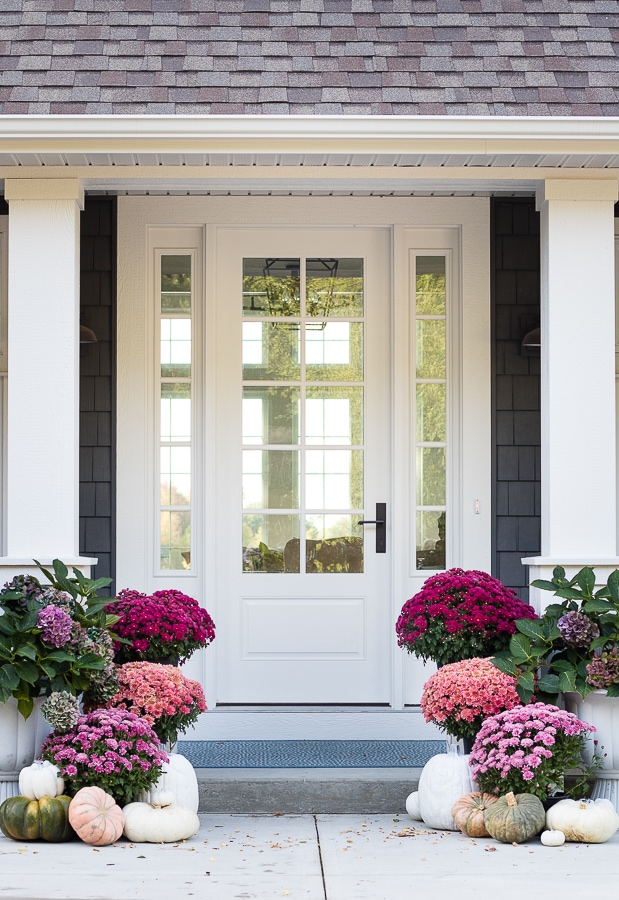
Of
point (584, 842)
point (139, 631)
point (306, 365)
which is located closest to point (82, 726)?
point (139, 631)

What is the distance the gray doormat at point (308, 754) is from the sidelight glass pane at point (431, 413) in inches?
57.8

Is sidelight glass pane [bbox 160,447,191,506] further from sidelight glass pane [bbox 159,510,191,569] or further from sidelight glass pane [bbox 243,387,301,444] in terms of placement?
sidelight glass pane [bbox 243,387,301,444]

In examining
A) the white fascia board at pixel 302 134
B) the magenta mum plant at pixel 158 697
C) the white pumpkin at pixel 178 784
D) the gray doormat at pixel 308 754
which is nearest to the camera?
the white pumpkin at pixel 178 784

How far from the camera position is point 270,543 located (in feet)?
18.3

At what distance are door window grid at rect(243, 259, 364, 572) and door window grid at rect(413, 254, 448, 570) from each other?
0.94ft

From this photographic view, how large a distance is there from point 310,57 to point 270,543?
2.29 meters

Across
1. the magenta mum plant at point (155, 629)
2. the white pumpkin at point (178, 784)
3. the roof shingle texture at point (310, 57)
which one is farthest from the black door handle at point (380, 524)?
the roof shingle texture at point (310, 57)

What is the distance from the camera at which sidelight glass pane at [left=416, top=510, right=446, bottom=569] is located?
5594 mm

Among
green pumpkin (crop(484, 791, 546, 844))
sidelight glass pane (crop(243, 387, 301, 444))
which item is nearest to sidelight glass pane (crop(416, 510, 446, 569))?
sidelight glass pane (crop(243, 387, 301, 444))

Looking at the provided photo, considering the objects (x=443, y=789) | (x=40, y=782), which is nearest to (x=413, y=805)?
(x=443, y=789)

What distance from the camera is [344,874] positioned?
3594 mm

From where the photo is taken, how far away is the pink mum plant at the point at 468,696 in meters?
4.20

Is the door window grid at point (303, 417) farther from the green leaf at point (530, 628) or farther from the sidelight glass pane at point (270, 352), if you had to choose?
the green leaf at point (530, 628)

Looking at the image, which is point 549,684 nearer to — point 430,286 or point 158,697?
point 158,697
